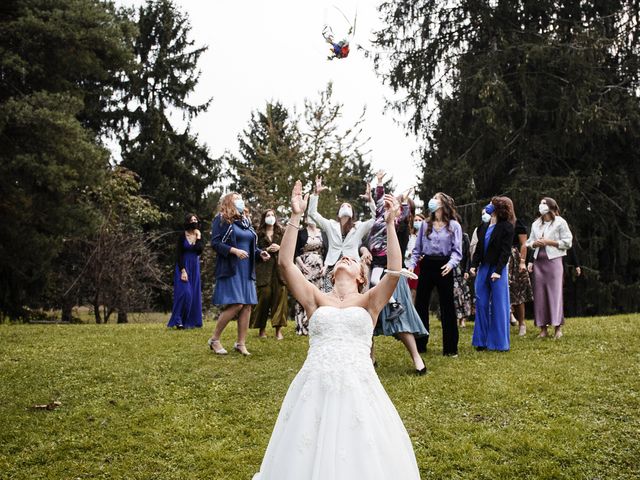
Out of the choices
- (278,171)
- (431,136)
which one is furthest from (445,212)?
(278,171)

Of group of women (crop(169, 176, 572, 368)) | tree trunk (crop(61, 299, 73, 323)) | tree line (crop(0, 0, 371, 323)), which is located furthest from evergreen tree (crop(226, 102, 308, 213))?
group of women (crop(169, 176, 572, 368))

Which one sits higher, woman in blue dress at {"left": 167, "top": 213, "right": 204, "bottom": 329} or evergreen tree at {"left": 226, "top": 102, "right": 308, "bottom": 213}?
evergreen tree at {"left": 226, "top": 102, "right": 308, "bottom": 213}

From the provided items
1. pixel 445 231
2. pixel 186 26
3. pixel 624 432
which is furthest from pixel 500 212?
pixel 186 26

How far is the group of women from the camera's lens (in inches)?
392

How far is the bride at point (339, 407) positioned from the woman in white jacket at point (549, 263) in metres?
7.71

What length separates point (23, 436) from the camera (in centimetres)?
727

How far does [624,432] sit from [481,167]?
19.6m

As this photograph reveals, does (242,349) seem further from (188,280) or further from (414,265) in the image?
(188,280)

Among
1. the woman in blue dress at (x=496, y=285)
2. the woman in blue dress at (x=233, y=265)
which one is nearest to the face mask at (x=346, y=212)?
the woman in blue dress at (x=233, y=265)

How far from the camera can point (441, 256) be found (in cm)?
1048

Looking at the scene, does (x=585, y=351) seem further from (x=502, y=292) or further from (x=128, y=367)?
(x=128, y=367)

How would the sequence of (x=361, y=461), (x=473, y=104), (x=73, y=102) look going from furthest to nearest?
(x=473, y=104) → (x=73, y=102) → (x=361, y=461)

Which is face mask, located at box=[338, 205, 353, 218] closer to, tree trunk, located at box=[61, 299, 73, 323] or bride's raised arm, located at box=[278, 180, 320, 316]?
bride's raised arm, located at box=[278, 180, 320, 316]

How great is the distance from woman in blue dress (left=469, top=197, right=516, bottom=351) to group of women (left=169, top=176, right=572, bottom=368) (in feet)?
0.05
